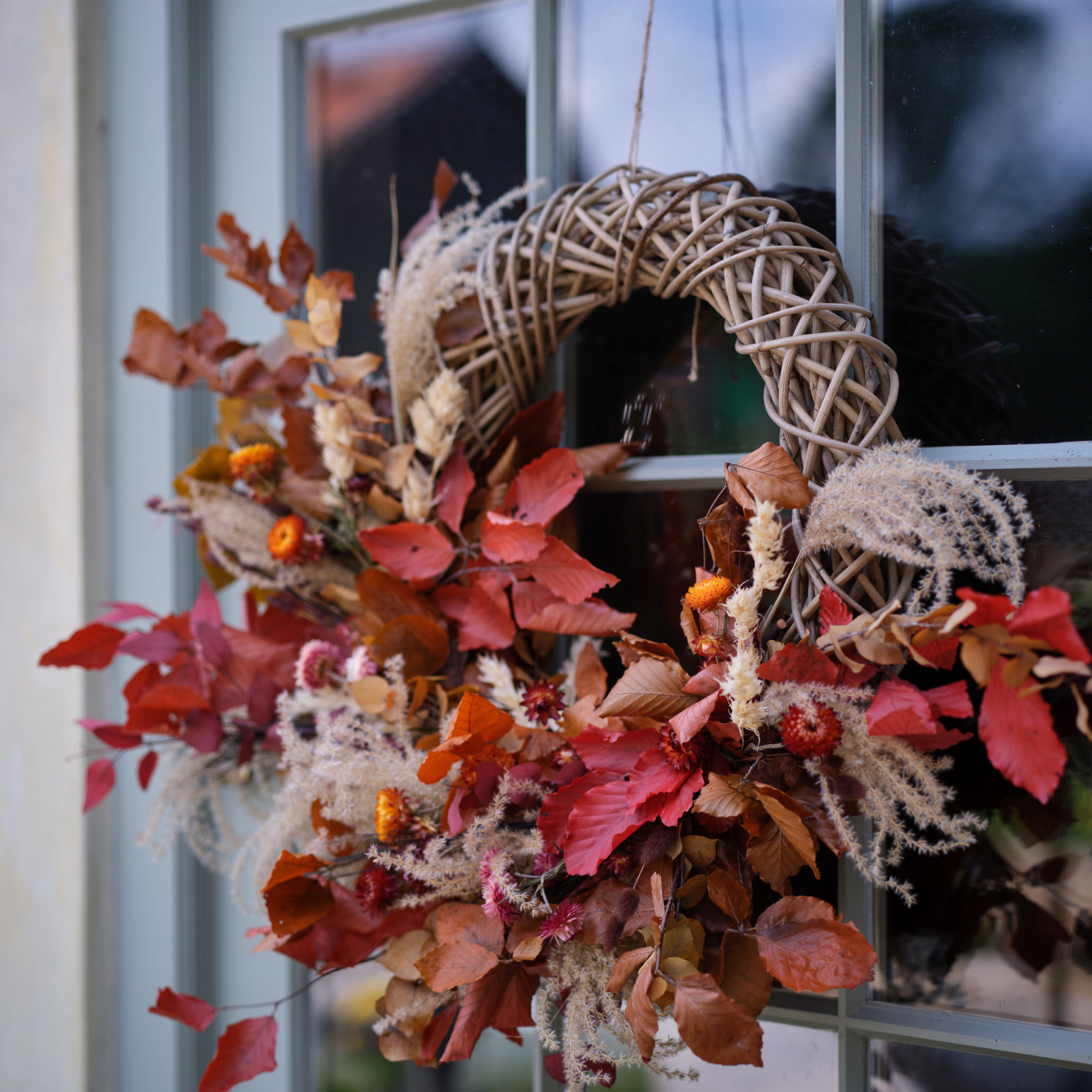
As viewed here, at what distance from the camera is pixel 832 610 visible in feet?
1.85

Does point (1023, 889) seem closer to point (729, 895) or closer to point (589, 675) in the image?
point (729, 895)

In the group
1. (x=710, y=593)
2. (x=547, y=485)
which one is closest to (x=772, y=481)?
(x=710, y=593)

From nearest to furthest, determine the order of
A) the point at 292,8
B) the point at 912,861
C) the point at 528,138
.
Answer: the point at 912,861 < the point at 528,138 < the point at 292,8

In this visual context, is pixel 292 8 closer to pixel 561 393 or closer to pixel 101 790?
pixel 561 393

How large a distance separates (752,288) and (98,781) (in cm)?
78

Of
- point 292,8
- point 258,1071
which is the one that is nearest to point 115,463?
point 292,8

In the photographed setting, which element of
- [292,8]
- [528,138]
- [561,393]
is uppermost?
[292,8]

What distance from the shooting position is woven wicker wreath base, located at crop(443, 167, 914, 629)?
0.60 m

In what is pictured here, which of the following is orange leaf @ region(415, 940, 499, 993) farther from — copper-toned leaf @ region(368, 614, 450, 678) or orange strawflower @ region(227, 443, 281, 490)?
orange strawflower @ region(227, 443, 281, 490)

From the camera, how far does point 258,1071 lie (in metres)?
0.68

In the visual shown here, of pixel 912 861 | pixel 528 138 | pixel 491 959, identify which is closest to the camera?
pixel 491 959

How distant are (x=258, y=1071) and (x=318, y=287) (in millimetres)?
677

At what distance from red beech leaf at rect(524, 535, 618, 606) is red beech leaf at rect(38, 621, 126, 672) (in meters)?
0.40

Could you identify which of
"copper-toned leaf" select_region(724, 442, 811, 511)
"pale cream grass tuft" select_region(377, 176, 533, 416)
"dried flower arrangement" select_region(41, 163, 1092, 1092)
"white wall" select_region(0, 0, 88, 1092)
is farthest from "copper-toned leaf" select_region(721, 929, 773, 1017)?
"white wall" select_region(0, 0, 88, 1092)
